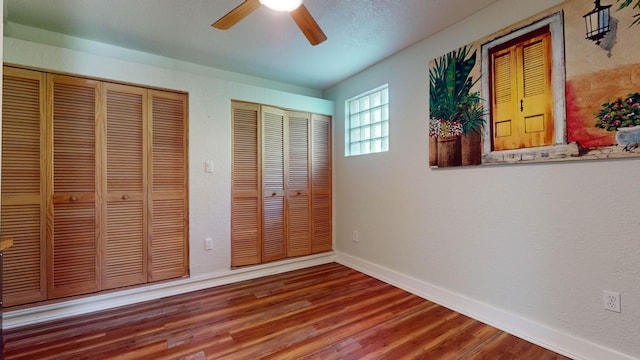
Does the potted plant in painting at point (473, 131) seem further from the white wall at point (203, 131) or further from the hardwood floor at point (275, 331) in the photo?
the white wall at point (203, 131)

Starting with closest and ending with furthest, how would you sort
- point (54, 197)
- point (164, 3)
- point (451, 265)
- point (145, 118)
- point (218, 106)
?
1. point (164, 3)
2. point (54, 197)
3. point (451, 265)
4. point (145, 118)
5. point (218, 106)

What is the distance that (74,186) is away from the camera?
2365mm

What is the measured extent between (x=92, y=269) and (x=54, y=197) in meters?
0.67

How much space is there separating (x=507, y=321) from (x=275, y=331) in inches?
67.7

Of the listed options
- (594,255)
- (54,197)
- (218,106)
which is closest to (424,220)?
(594,255)

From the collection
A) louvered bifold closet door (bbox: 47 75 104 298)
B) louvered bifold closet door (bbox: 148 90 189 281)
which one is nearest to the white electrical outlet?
louvered bifold closet door (bbox: 148 90 189 281)

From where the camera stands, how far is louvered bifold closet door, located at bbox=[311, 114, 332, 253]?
367 cm

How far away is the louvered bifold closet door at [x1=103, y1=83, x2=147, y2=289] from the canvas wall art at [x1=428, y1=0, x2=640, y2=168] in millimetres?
2755

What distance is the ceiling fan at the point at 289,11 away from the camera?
162 centimetres

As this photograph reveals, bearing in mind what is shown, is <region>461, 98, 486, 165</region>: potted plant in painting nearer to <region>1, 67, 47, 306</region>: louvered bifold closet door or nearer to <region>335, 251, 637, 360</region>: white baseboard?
<region>335, 251, 637, 360</region>: white baseboard

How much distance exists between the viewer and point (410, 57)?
278 centimetres

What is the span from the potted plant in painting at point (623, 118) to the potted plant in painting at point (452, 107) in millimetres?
698

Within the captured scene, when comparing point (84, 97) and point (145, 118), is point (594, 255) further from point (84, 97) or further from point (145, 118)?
point (84, 97)

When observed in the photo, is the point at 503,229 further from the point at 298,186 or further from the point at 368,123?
the point at 298,186
